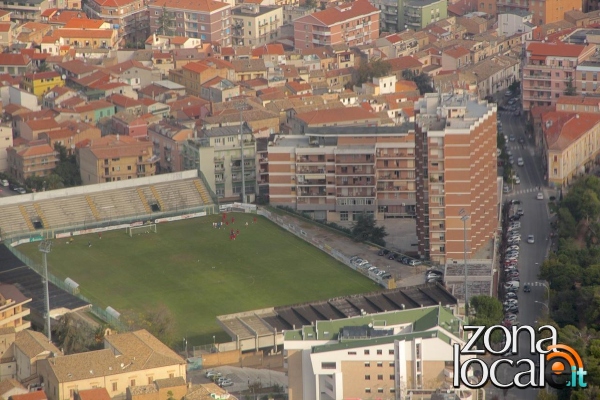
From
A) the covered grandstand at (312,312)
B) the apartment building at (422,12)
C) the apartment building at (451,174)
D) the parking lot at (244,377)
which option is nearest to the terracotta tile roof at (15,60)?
the apartment building at (422,12)

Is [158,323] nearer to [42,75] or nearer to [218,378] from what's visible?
[218,378]

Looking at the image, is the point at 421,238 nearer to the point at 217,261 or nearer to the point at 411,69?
the point at 217,261

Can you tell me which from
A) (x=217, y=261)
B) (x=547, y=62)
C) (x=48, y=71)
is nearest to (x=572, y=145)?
(x=547, y=62)

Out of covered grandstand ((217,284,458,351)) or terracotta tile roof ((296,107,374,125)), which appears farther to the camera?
terracotta tile roof ((296,107,374,125))

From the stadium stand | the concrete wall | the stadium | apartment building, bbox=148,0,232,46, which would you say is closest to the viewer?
the stadium stand

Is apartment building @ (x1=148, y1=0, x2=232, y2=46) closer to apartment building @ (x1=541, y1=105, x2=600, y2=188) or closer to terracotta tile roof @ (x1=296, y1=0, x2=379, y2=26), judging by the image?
terracotta tile roof @ (x1=296, y1=0, x2=379, y2=26)

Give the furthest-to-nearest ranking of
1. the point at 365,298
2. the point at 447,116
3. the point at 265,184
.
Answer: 1. the point at 265,184
2. the point at 447,116
3. the point at 365,298

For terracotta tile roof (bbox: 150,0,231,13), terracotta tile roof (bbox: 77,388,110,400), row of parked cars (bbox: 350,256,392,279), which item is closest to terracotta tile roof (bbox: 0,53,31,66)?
terracotta tile roof (bbox: 150,0,231,13)

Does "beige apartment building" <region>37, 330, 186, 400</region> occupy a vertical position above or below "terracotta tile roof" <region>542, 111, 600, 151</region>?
below
